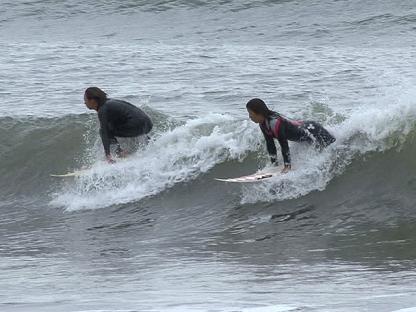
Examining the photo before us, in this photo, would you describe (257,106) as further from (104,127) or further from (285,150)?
(104,127)

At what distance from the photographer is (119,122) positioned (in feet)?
39.2

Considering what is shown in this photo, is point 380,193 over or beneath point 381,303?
beneath

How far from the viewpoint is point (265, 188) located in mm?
11094

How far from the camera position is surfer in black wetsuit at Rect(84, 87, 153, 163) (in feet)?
38.3

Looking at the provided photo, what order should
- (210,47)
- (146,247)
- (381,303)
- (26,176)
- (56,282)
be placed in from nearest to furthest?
(381,303) → (56,282) → (146,247) → (26,176) → (210,47)

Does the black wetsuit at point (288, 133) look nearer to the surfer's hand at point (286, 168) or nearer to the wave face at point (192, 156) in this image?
the surfer's hand at point (286, 168)

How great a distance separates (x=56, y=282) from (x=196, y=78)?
362 inches

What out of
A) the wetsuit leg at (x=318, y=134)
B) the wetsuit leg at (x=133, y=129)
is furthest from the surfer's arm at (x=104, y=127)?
the wetsuit leg at (x=318, y=134)

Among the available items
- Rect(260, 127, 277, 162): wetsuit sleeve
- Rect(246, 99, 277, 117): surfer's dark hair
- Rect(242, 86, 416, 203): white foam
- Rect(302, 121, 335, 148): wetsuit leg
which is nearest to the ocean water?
Rect(242, 86, 416, 203): white foam

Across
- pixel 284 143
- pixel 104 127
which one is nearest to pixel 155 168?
pixel 104 127

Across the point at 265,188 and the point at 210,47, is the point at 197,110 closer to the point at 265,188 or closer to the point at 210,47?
the point at 265,188

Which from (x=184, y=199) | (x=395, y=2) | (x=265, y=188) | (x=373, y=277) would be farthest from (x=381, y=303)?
(x=395, y=2)

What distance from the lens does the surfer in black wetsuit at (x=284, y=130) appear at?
34.2 ft

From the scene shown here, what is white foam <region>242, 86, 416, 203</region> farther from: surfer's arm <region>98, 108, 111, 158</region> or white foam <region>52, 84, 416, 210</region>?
surfer's arm <region>98, 108, 111, 158</region>
